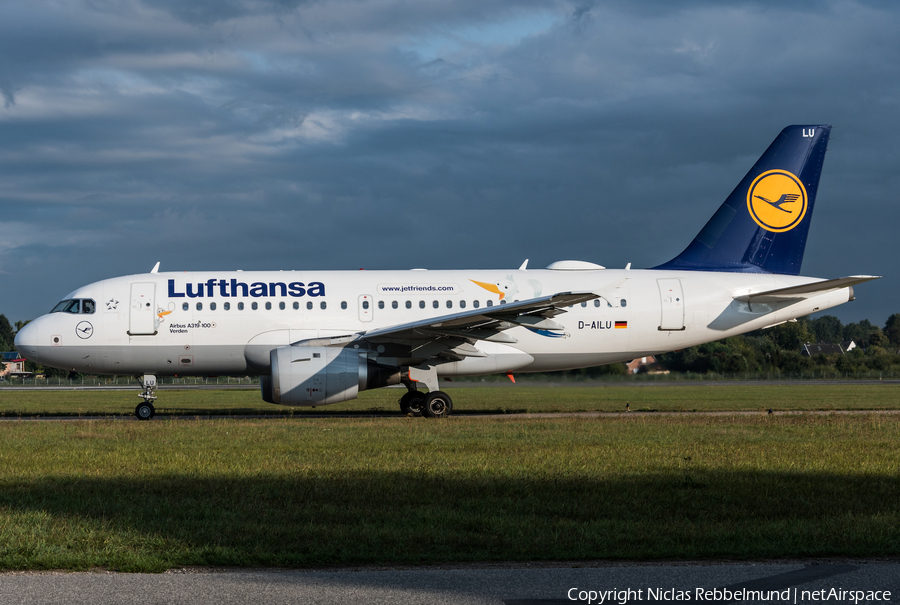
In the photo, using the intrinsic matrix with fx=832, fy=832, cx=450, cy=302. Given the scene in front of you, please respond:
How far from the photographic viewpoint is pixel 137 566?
5.97 m

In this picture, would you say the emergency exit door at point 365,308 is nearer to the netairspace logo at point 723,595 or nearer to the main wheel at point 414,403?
the main wheel at point 414,403

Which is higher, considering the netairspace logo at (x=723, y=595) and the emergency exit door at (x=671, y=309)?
the emergency exit door at (x=671, y=309)

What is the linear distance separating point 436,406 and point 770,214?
1108cm

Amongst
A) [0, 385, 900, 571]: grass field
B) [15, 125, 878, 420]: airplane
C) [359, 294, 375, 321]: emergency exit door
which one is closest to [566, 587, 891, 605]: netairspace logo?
[0, 385, 900, 571]: grass field

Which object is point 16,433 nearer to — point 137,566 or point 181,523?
point 181,523

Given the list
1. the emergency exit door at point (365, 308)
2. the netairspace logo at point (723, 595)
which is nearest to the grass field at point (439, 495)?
the netairspace logo at point (723, 595)

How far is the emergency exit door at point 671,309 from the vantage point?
22.0m

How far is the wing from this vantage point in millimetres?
18188

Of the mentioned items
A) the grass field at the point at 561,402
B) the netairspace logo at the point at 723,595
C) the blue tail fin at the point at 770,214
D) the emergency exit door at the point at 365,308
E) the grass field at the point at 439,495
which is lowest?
the netairspace logo at the point at 723,595

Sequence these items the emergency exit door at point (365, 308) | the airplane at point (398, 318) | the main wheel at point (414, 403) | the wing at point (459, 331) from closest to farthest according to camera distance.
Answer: the wing at point (459, 331) < the airplane at point (398, 318) < the main wheel at point (414, 403) < the emergency exit door at point (365, 308)

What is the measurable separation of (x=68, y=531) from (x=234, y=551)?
1794 mm

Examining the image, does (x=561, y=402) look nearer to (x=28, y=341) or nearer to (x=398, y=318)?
(x=398, y=318)

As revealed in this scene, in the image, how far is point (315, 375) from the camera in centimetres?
1844

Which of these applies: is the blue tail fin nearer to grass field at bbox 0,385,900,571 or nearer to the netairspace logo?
grass field at bbox 0,385,900,571
